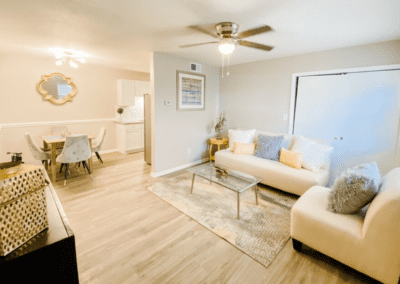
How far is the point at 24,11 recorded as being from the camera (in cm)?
202

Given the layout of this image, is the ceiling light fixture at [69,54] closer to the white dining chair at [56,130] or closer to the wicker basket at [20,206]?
the white dining chair at [56,130]

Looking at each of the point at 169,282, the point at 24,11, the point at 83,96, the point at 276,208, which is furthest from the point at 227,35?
the point at 83,96

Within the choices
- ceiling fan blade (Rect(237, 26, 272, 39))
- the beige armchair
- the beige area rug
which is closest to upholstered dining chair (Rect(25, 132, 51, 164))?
the beige area rug

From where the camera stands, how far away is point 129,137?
18.3ft

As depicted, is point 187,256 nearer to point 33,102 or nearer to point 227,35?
point 227,35

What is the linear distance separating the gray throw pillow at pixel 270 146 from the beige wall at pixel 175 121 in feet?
5.02

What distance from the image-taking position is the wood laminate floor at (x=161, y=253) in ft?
5.65

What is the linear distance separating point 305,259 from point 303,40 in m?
2.78

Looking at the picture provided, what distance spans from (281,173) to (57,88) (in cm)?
515

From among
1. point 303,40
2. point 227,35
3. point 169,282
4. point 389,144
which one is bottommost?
point 169,282

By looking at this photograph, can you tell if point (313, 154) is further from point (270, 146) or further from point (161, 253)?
point (161, 253)

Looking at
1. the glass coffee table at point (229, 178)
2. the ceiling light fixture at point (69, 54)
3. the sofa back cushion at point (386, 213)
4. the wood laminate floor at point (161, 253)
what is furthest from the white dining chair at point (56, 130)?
the sofa back cushion at point (386, 213)

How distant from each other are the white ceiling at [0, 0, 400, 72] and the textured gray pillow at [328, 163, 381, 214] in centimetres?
153

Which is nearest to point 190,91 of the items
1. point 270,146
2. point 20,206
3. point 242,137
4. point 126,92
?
point 242,137
